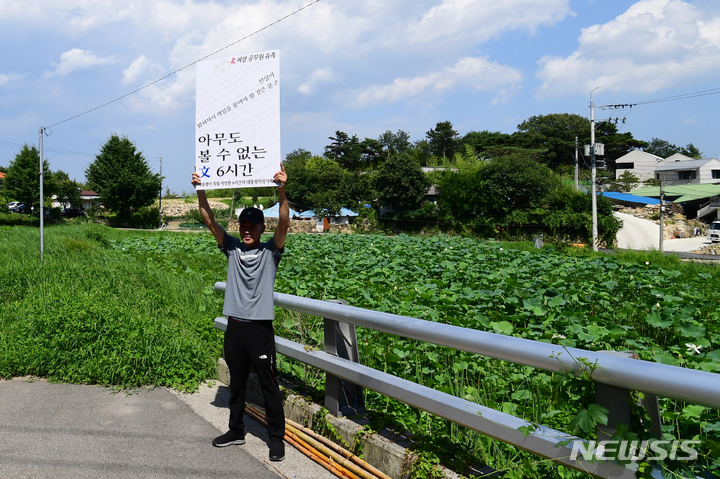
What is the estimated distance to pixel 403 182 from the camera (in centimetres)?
5109

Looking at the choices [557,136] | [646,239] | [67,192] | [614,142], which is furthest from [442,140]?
[67,192]

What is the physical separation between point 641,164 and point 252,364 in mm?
87020

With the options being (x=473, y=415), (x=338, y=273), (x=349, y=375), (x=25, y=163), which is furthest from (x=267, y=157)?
(x=25, y=163)

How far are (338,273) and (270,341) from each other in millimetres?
6662

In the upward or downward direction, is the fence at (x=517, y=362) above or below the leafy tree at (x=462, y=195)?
below

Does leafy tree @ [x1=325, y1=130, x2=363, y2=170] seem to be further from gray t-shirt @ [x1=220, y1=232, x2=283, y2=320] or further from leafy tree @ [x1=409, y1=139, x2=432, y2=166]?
gray t-shirt @ [x1=220, y1=232, x2=283, y2=320]

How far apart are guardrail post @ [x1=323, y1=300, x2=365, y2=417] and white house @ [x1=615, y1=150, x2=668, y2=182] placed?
273 feet

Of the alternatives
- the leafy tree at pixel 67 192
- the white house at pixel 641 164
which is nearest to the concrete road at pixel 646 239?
the white house at pixel 641 164

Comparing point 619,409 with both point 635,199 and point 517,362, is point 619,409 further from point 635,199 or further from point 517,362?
point 635,199

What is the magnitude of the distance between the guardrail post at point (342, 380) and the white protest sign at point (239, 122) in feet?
4.13

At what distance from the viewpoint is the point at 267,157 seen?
4.32 metres

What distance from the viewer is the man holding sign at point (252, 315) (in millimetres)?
3975

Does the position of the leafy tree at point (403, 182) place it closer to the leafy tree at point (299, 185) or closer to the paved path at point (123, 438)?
the leafy tree at point (299, 185)

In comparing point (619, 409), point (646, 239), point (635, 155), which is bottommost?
point (646, 239)
